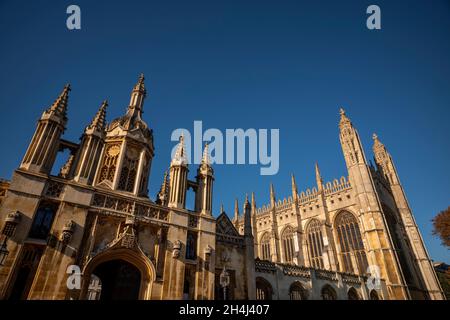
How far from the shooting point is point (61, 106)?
14.0 meters

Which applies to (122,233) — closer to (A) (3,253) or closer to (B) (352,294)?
(A) (3,253)

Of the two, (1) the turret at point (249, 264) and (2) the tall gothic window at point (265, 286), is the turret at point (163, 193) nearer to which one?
(1) the turret at point (249, 264)

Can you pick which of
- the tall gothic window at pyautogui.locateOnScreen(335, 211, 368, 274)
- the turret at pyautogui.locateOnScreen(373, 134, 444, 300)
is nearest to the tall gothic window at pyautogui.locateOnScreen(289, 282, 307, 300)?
the tall gothic window at pyautogui.locateOnScreen(335, 211, 368, 274)

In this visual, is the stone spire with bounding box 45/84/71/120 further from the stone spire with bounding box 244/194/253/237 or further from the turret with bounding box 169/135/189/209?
the stone spire with bounding box 244/194/253/237

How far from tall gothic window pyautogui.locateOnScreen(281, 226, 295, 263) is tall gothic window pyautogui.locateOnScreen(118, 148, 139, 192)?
3460cm

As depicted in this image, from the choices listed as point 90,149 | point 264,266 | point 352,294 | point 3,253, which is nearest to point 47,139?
point 90,149

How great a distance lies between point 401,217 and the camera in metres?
43.2

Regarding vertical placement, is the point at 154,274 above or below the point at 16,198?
below

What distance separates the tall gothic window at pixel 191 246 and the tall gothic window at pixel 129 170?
5.39 metres

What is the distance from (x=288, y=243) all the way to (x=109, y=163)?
122ft

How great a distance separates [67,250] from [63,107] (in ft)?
26.5

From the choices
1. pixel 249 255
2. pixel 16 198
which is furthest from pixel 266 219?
pixel 16 198

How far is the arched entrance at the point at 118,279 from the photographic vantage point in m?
15.5

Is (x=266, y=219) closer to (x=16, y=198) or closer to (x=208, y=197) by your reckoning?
(x=208, y=197)
